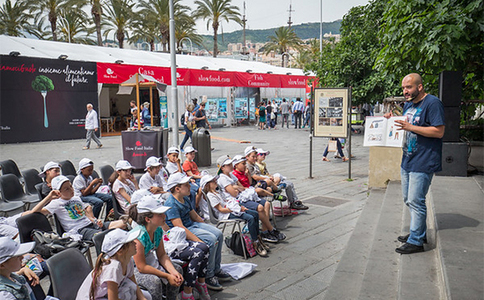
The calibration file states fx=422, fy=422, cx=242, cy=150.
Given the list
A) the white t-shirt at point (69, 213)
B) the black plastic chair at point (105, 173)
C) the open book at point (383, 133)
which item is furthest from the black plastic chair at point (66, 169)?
the open book at point (383, 133)

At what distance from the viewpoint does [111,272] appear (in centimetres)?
321

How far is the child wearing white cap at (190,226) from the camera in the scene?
4707mm

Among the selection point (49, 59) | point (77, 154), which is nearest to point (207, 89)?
point (49, 59)

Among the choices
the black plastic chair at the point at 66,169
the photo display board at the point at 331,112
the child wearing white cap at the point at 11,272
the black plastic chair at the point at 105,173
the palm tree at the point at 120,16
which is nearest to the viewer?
the child wearing white cap at the point at 11,272

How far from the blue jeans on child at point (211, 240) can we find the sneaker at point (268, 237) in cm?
135

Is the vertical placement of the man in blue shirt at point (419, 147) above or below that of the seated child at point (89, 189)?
above

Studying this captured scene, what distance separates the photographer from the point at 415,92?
4.30 meters

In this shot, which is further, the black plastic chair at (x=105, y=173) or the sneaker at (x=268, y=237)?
the black plastic chair at (x=105, y=173)

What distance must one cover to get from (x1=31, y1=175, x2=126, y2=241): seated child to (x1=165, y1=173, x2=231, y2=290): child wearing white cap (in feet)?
2.11

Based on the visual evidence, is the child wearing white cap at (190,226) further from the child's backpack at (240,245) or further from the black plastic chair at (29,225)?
the black plastic chair at (29,225)

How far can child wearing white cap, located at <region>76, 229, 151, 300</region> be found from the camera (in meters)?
3.20

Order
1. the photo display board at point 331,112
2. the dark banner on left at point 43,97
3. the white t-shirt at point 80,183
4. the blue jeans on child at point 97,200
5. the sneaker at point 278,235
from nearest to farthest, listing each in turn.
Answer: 1. the sneaker at point 278,235
2. the blue jeans on child at point 97,200
3. the white t-shirt at point 80,183
4. the photo display board at point 331,112
5. the dark banner on left at point 43,97

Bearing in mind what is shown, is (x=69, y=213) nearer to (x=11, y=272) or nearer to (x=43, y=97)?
(x=11, y=272)

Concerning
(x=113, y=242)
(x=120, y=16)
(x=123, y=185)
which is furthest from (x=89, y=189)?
(x=120, y=16)
